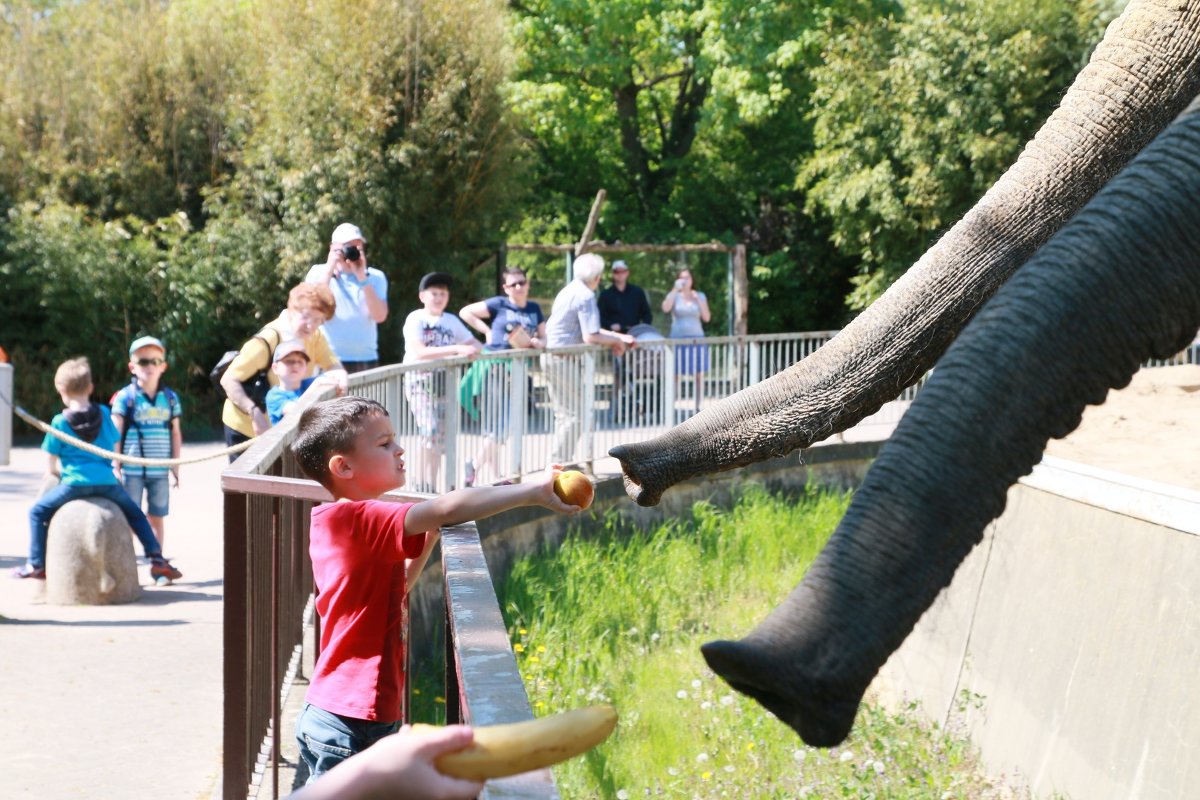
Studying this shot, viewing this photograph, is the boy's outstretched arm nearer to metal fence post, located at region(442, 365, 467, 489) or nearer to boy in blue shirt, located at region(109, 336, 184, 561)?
boy in blue shirt, located at region(109, 336, 184, 561)

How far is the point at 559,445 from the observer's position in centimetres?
1326

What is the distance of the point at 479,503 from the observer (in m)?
3.86

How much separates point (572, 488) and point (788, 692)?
6.20 feet

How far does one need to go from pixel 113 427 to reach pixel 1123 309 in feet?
29.1

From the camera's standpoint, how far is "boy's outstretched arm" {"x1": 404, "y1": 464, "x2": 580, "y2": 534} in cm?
385

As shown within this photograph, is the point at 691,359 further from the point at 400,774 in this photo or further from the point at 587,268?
the point at 400,774

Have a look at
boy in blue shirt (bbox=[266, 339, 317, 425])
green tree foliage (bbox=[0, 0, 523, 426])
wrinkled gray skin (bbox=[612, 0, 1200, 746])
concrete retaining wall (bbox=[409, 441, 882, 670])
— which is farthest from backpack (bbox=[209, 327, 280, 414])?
green tree foliage (bbox=[0, 0, 523, 426])

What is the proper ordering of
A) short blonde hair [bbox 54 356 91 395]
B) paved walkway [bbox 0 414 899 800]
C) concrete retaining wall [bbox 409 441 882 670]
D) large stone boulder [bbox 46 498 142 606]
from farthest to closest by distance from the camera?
concrete retaining wall [bbox 409 441 882 670] → short blonde hair [bbox 54 356 91 395] → large stone boulder [bbox 46 498 142 606] → paved walkway [bbox 0 414 899 800]

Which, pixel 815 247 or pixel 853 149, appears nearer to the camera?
pixel 853 149

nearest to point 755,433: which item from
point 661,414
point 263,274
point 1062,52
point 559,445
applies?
point 559,445

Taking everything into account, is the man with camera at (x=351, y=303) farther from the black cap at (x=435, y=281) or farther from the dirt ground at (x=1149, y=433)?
the dirt ground at (x=1149, y=433)

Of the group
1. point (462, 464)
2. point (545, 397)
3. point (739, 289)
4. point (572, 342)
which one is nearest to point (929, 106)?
point (739, 289)

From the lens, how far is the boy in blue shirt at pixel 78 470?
981cm

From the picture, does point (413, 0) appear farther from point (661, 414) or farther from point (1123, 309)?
point (1123, 309)
